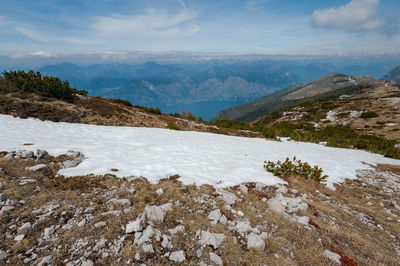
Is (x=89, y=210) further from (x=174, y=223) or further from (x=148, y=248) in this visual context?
(x=174, y=223)

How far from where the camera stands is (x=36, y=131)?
11273 mm

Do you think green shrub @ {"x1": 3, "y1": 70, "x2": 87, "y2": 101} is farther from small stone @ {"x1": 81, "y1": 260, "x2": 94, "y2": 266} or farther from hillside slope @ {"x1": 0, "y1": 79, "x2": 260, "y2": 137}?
small stone @ {"x1": 81, "y1": 260, "x2": 94, "y2": 266}

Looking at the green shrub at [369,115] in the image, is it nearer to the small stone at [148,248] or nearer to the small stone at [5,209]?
the small stone at [148,248]

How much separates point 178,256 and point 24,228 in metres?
3.71

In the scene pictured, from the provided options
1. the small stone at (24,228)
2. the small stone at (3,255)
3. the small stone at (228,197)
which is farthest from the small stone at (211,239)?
the small stone at (24,228)

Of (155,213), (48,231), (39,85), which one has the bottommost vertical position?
(48,231)

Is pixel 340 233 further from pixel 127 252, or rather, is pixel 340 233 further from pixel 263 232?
pixel 127 252

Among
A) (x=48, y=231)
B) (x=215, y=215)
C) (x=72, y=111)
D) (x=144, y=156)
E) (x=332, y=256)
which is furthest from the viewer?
(x=72, y=111)

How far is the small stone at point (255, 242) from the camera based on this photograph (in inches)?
166

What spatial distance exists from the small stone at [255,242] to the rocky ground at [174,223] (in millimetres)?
22

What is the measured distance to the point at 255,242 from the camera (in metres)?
4.29

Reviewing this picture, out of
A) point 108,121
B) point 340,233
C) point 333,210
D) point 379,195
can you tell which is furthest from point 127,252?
point 108,121

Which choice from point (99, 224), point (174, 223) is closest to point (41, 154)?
point (99, 224)

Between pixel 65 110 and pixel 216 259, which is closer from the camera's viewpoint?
pixel 216 259
